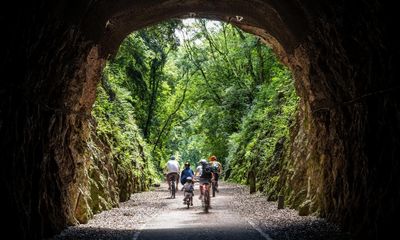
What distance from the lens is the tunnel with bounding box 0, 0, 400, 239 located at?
8500mm

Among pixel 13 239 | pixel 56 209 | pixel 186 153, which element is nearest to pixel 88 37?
pixel 56 209

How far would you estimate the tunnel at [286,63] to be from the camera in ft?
27.9

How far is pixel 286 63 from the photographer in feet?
56.5

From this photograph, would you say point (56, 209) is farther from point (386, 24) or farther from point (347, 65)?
point (386, 24)

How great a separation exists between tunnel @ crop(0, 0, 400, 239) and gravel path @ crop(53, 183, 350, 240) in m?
0.57

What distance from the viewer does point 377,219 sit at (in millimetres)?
9047

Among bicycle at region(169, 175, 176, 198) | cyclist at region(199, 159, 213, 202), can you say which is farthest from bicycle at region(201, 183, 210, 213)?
bicycle at region(169, 175, 176, 198)

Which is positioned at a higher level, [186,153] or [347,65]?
[186,153]

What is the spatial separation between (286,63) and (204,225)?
6.46 m

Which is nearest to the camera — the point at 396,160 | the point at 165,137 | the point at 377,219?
the point at 396,160

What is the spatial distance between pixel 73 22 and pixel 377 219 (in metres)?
7.25

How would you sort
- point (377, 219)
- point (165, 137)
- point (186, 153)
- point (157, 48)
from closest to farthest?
1. point (377, 219)
2. point (157, 48)
3. point (165, 137)
4. point (186, 153)

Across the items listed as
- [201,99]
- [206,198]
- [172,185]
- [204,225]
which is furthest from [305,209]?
[201,99]

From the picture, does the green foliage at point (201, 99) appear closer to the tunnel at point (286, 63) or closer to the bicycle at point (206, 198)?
the bicycle at point (206, 198)
